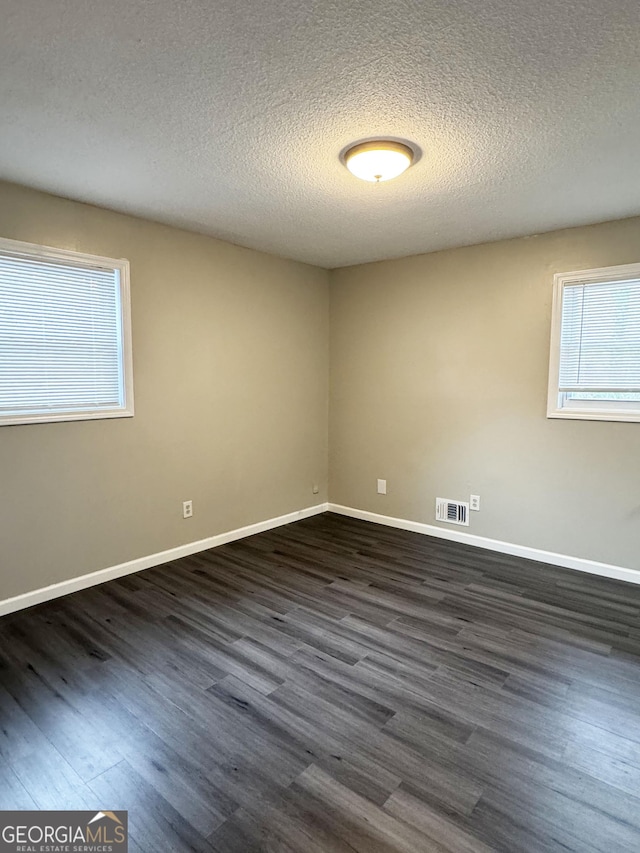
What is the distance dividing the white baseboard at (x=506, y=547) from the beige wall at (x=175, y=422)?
2.28 ft

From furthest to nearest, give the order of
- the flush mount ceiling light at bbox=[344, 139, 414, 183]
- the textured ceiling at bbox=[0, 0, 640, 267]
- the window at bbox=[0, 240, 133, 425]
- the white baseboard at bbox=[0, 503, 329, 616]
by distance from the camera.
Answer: the white baseboard at bbox=[0, 503, 329, 616] → the window at bbox=[0, 240, 133, 425] → the flush mount ceiling light at bbox=[344, 139, 414, 183] → the textured ceiling at bbox=[0, 0, 640, 267]

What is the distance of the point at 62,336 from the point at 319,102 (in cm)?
211

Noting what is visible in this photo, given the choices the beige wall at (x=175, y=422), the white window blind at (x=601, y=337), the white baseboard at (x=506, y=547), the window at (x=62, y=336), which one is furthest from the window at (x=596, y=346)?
the window at (x=62, y=336)

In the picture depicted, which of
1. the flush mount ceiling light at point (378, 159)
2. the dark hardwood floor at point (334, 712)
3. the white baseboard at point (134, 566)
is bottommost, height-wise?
the dark hardwood floor at point (334, 712)

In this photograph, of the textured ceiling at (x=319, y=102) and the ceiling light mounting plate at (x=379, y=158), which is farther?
the ceiling light mounting plate at (x=379, y=158)

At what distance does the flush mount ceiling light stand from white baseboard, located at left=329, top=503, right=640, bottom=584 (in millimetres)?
2931

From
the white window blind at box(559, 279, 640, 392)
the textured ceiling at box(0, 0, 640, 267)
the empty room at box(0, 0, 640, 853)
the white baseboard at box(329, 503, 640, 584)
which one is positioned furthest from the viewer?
the white baseboard at box(329, 503, 640, 584)

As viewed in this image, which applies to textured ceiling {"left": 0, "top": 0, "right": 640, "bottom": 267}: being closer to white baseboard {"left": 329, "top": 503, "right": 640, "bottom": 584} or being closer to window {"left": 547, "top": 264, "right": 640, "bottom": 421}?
window {"left": 547, "top": 264, "right": 640, "bottom": 421}

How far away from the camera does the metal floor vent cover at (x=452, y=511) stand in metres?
4.04

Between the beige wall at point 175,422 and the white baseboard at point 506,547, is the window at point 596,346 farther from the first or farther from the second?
the beige wall at point 175,422

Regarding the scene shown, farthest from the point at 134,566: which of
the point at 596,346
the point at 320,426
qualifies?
the point at 596,346

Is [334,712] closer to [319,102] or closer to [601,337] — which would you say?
[319,102]

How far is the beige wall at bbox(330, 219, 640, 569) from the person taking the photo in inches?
132

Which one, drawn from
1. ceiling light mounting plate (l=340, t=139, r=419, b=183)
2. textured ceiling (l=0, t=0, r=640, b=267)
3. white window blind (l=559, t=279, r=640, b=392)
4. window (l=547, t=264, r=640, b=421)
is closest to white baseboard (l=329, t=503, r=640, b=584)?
window (l=547, t=264, r=640, b=421)
